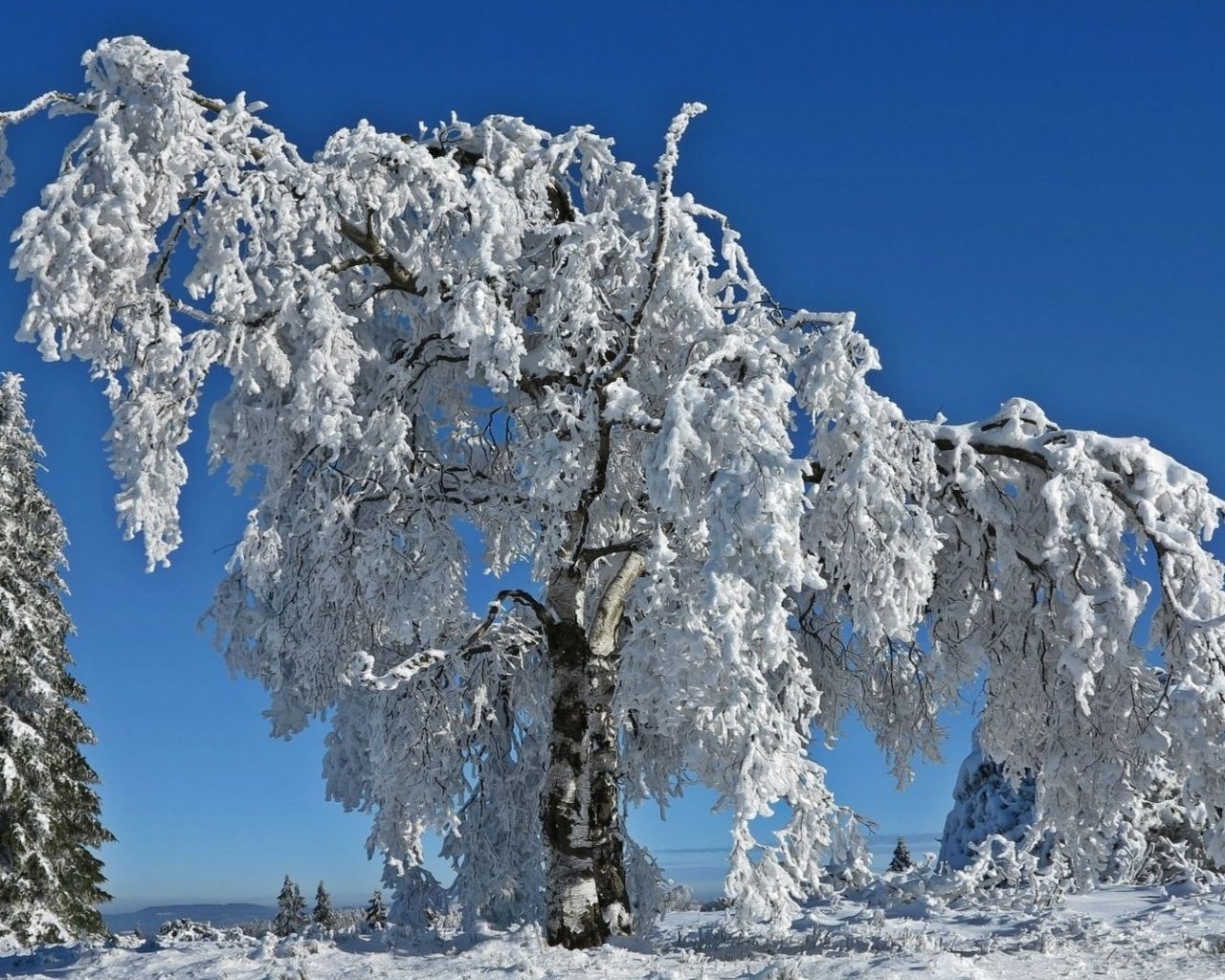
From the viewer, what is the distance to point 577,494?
9734mm

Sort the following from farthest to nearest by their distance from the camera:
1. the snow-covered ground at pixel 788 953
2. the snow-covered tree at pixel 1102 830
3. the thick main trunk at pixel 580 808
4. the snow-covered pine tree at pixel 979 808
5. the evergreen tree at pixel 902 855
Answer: the evergreen tree at pixel 902 855
the snow-covered pine tree at pixel 979 808
the snow-covered tree at pixel 1102 830
the thick main trunk at pixel 580 808
the snow-covered ground at pixel 788 953

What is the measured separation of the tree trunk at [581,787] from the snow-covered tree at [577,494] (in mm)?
29

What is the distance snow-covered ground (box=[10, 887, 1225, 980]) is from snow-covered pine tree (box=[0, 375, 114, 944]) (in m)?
9.10

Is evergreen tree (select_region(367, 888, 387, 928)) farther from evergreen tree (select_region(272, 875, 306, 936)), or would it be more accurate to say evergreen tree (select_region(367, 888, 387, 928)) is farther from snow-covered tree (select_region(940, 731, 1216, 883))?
snow-covered tree (select_region(940, 731, 1216, 883))

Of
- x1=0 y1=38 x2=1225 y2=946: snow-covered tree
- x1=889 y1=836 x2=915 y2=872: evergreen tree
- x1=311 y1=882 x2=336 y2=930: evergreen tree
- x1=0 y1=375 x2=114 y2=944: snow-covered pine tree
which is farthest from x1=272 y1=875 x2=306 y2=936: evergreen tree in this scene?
x1=0 y1=38 x2=1225 y2=946: snow-covered tree

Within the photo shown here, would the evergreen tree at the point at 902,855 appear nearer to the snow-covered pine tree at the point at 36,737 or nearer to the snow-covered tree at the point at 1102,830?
the snow-covered tree at the point at 1102,830

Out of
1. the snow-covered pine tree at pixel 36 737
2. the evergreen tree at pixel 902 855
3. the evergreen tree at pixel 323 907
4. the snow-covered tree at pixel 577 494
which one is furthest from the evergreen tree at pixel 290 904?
the snow-covered tree at pixel 577 494

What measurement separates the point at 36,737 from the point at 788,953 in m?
15.5

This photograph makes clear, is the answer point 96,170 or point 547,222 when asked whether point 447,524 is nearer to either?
point 547,222

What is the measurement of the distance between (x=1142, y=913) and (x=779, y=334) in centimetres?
698

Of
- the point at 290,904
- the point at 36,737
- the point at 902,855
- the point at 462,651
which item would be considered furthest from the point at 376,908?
the point at 462,651

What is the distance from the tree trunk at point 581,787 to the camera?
33.8 feet

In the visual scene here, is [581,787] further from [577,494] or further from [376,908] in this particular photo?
[376,908]

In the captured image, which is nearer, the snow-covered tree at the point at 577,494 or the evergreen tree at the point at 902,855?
the snow-covered tree at the point at 577,494
